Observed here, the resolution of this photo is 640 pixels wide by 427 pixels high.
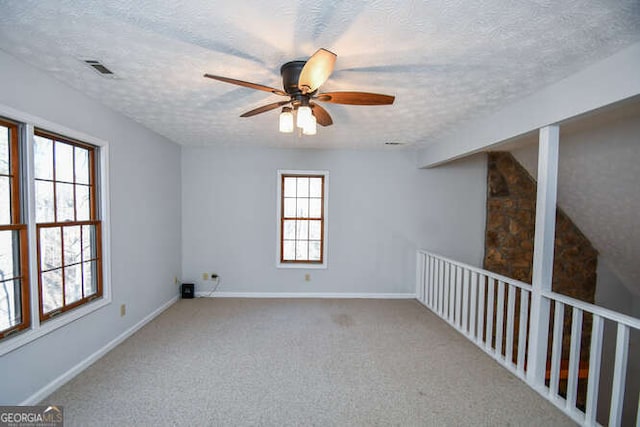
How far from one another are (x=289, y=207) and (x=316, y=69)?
3253 mm

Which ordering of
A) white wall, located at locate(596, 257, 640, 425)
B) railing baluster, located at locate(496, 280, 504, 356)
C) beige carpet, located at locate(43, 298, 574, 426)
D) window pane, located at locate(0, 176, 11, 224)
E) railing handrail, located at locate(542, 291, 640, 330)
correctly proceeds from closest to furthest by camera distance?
railing handrail, located at locate(542, 291, 640, 330)
window pane, located at locate(0, 176, 11, 224)
beige carpet, located at locate(43, 298, 574, 426)
railing baluster, located at locate(496, 280, 504, 356)
white wall, located at locate(596, 257, 640, 425)

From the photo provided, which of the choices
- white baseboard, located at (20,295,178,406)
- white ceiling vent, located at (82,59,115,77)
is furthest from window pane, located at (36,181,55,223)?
white baseboard, located at (20,295,178,406)

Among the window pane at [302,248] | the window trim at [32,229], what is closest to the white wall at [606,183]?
the window pane at [302,248]

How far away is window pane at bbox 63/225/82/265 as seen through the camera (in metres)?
2.39

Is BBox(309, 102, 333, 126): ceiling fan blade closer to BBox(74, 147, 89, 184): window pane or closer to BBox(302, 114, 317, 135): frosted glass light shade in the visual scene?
BBox(302, 114, 317, 135): frosted glass light shade

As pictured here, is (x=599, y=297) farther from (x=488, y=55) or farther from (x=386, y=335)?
(x=488, y=55)

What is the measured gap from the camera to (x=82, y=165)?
8.50 ft

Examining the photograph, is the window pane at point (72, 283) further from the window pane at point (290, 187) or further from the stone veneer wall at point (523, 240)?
the stone veneer wall at point (523, 240)

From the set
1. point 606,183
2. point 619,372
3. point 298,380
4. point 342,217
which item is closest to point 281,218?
point 342,217

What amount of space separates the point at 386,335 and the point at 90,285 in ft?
10.4

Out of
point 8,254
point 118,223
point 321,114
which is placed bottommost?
point 8,254

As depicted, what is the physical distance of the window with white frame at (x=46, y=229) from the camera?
74.7 inches

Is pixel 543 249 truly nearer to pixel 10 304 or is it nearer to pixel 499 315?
pixel 499 315

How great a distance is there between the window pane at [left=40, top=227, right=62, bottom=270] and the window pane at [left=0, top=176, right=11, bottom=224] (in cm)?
28
